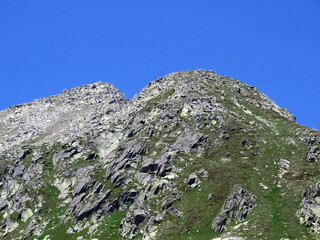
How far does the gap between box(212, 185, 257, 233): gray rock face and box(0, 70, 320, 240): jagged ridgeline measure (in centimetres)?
22

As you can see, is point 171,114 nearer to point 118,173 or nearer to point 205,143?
point 205,143

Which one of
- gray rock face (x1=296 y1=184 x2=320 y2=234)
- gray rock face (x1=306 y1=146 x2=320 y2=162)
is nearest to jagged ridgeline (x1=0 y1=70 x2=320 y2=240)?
gray rock face (x1=296 y1=184 x2=320 y2=234)

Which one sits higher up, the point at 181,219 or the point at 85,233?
the point at 181,219

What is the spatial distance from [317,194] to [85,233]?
55.7 meters

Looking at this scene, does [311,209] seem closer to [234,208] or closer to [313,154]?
[234,208]

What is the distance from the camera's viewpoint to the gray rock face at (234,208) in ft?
223

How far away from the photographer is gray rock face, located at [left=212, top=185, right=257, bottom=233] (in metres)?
67.9

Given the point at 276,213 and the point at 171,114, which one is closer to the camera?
the point at 276,213

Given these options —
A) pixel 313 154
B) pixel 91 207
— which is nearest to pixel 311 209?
pixel 313 154

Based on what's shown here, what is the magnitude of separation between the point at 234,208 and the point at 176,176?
23873mm

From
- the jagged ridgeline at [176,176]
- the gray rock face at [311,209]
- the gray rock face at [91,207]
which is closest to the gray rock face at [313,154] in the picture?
the jagged ridgeline at [176,176]

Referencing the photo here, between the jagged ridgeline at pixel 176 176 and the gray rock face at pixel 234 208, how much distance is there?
0.22 metres

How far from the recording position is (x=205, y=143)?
344 ft

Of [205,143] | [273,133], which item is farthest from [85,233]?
[273,133]
